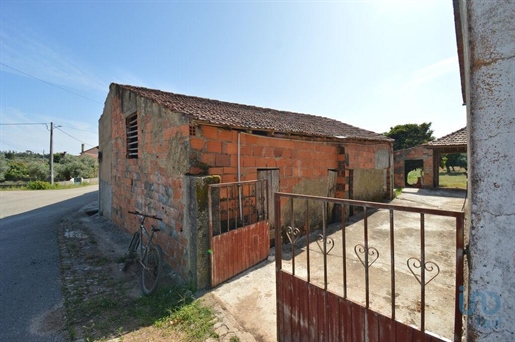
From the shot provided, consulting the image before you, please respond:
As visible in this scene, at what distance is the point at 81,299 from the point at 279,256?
12.0 ft

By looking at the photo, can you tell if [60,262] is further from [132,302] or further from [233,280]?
[233,280]

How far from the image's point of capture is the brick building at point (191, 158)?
445 centimetres

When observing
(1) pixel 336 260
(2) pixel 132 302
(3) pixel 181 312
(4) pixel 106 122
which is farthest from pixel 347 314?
(4) pixel 106 122

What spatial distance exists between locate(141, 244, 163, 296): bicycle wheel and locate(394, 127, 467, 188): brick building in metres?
15.7

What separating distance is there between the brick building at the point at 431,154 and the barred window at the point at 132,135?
15.7 metres

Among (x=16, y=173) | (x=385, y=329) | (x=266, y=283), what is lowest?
(x=266, y=283)

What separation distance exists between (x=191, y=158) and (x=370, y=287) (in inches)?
144

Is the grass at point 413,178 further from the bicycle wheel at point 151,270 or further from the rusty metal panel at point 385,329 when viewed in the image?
the rusty metal panel at point 385,329

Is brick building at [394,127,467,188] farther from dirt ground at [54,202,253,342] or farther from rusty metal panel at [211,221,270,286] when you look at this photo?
dirt ground at [54,202,253,342]

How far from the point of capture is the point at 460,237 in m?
1.56

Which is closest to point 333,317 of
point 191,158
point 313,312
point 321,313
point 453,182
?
point 321,313

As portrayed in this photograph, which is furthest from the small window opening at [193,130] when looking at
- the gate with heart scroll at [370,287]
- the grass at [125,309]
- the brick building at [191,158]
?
the grass at [125,309]

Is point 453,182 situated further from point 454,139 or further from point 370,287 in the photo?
point 370,287

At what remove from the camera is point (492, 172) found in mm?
1357
